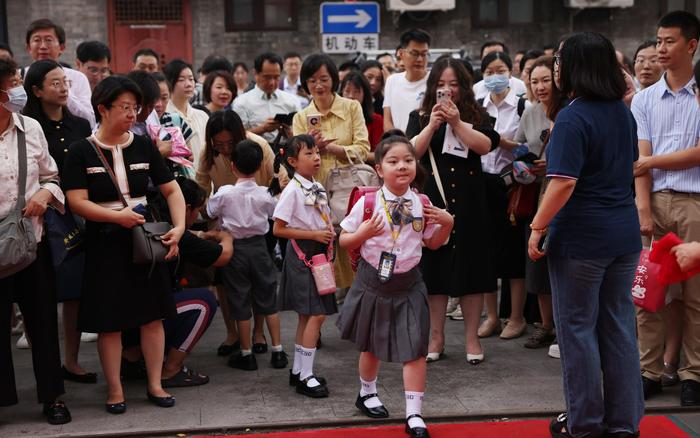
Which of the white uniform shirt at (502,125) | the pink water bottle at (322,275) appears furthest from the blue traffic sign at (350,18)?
the pink water bottle at (322,275)

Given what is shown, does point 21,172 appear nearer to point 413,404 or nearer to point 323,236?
point 323,236

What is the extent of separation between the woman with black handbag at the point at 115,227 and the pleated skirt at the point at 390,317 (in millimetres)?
1053

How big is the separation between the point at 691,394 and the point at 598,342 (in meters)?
0.88

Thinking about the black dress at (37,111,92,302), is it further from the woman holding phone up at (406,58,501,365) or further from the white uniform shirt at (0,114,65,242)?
the woman holding phone up at (406,58,501,365)

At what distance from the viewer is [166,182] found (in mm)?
4871

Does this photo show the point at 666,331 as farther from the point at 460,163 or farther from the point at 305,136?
the point at 305,136

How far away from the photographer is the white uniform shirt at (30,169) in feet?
14.6

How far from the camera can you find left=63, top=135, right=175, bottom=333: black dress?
15.1 ft

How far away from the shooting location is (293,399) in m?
4.92

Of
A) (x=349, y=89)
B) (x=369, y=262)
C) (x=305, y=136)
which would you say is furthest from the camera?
(x=349, y=89)

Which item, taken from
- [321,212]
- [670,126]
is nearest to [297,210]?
[321,212]

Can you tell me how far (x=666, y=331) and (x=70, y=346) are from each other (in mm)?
3537

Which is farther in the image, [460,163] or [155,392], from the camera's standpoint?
[460,163]

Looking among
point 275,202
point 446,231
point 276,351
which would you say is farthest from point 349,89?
point 446,231
